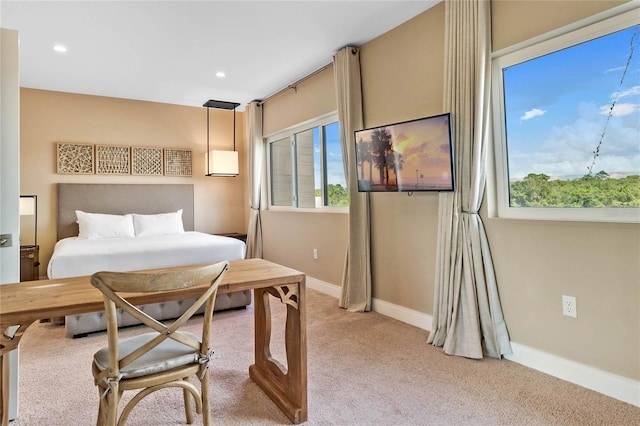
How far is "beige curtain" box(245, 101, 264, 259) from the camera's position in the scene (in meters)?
5.68

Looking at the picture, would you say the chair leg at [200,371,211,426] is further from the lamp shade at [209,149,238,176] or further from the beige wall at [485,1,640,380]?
the lamp shade at [209,149,238,176]

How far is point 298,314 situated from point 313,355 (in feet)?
2.95

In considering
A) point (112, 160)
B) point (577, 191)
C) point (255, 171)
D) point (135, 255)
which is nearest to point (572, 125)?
point (577, 191)

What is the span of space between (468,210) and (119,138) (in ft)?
16.6

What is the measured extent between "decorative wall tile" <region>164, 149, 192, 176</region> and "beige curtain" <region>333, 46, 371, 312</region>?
324 cm

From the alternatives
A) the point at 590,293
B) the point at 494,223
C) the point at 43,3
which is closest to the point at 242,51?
the point at 43,3

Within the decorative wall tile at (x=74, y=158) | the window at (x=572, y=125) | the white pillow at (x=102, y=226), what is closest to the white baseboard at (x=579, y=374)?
the window at (x=572, y=125)

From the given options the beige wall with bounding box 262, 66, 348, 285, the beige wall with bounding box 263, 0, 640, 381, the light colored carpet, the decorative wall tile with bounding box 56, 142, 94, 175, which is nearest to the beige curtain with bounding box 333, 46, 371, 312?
the beige wall with bounding box 263, 0, 640, 381

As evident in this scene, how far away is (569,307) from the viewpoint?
7.40 ft

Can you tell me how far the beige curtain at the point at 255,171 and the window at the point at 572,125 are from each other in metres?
3.78

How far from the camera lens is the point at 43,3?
2861 mm

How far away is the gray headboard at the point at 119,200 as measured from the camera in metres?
5.02

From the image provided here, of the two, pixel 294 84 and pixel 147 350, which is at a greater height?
pixel 294 84

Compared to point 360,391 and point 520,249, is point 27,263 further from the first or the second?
point 520,249
